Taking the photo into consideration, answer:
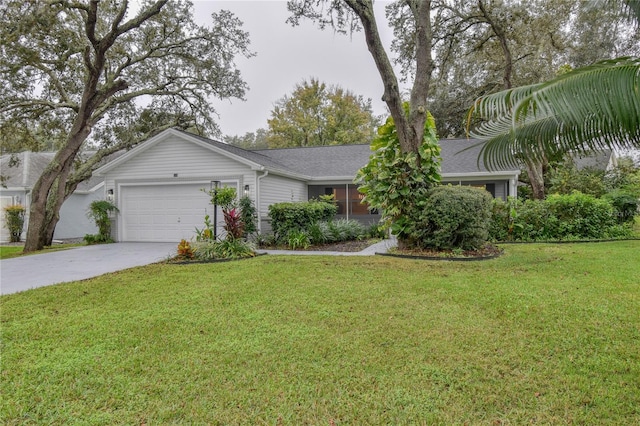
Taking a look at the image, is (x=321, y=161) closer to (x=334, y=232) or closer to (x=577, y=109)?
(x=334, y=232)

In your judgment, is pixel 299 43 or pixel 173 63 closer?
pixel 173 63

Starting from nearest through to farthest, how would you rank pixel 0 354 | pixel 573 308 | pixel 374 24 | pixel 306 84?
pixel 0 354, pixel 573 308, pixel 374 24, pixel 306 84

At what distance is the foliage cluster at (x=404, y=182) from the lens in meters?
9.17

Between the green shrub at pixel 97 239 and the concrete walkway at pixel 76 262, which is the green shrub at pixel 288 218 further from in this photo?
the green shrub at pixel 97 239

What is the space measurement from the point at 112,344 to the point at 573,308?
5.31 meters

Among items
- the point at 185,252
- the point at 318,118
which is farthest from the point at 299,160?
the point at 318,118

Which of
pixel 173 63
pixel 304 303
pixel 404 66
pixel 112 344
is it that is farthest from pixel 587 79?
pixel 173 63

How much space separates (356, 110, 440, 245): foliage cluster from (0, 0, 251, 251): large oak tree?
26.6 ft

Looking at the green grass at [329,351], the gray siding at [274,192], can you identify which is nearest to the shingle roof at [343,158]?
the gray siding at [274,192]

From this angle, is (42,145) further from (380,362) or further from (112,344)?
(380,362)

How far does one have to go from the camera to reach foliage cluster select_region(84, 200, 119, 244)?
12820 mm

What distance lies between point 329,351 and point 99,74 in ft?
38.7

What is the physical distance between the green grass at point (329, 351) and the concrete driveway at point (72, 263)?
115 centimetres

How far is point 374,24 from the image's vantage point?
9.04 metres
